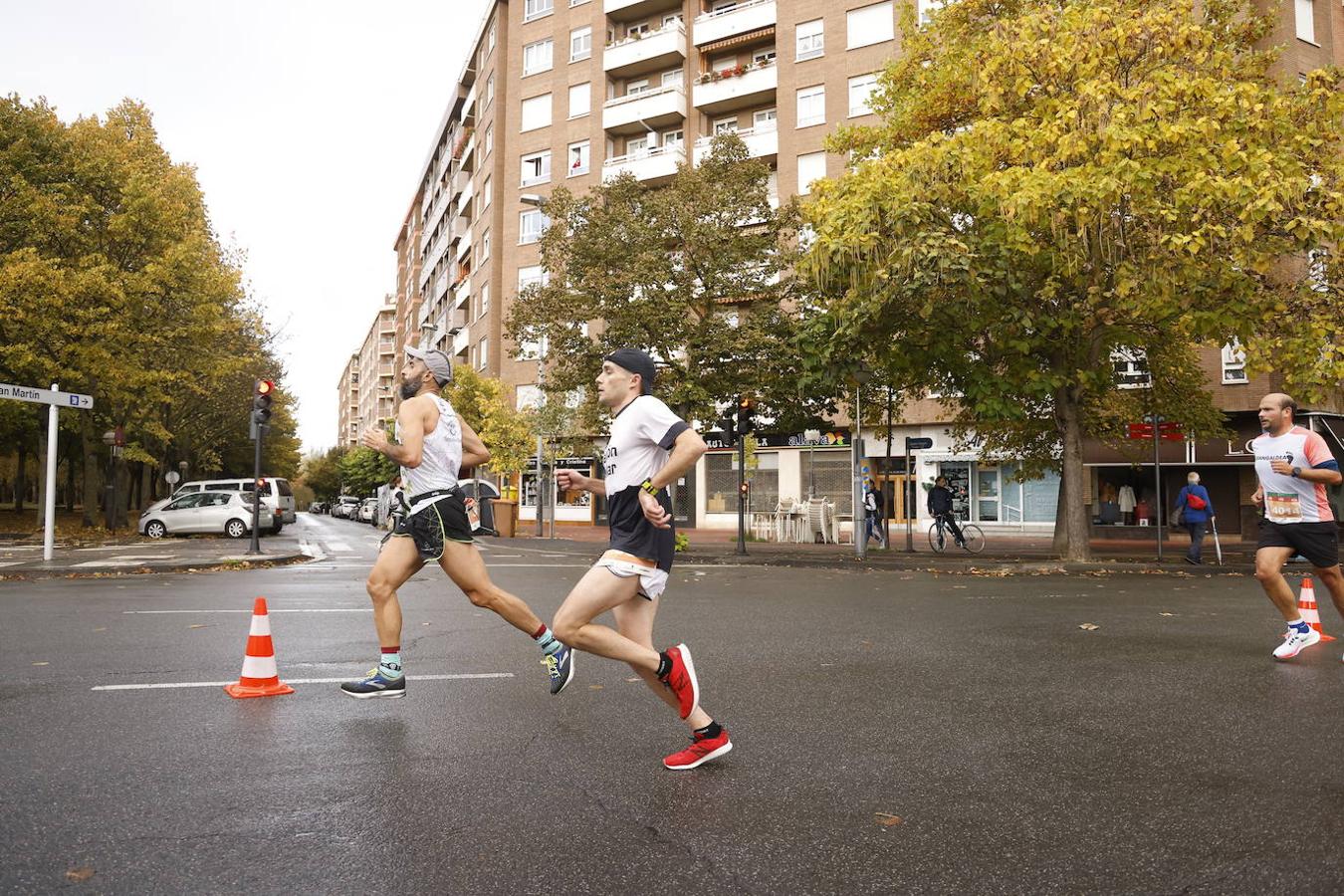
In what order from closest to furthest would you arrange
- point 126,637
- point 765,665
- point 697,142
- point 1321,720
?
point 1321,720, point 765,665, point 126,637, point 697,142

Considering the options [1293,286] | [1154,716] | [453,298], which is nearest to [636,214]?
[1293,286]

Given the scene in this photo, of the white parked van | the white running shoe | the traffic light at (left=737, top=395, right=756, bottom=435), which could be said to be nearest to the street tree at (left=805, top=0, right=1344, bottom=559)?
the traffic light at (left=737, top=395, right=756, bottom=435)

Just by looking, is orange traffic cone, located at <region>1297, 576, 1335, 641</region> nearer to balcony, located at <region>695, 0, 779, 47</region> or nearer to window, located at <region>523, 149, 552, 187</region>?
balcony, located at <region>695, 0, 779, 47</region>

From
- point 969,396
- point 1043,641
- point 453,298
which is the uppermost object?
point 453,298

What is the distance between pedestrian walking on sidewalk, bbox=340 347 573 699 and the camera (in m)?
5.30

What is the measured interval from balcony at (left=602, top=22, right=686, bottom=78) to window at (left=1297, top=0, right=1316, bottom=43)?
20.8 metres

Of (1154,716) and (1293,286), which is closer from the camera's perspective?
(1154,716)

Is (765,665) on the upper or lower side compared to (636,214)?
lower

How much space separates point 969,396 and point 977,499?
673 inches

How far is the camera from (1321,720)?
4.85m

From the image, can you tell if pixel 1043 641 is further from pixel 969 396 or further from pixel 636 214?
pixel 636 214

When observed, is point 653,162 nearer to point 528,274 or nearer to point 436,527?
point 528,274

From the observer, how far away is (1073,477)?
1719 centimetres

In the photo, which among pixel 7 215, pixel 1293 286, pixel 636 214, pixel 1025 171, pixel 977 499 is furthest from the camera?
pixel 977 499
